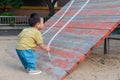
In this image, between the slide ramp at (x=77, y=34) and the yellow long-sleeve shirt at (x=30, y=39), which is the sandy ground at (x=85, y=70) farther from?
the yellow long-sleeve shirt at (x=30, y=39)

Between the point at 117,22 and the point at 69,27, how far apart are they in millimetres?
1653

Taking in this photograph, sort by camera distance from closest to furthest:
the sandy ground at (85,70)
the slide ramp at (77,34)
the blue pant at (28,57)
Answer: the sandy ground at (85,70)
the slide ramp at (77,34)
the blue pant at (28,57)

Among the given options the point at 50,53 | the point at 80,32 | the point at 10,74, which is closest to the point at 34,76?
the point at 10,74

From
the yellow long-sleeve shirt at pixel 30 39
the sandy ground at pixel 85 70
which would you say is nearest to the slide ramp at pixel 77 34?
the sandy ground at pixel 85 70


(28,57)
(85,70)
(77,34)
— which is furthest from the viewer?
(77,34)

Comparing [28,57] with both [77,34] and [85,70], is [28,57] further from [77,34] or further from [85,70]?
[77,34]

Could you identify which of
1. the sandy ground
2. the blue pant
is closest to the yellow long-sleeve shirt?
the blue pant

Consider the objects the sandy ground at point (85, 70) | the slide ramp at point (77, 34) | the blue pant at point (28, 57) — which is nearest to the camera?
the sandy ground at point (85, 70)

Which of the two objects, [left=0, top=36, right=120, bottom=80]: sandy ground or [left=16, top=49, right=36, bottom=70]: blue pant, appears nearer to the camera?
[left=0, top=36, right=120, bottom=80]: sandy ground

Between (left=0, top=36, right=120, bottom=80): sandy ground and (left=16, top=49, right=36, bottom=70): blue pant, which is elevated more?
(left=16, top=49, right=36, bottom=70): blue pant

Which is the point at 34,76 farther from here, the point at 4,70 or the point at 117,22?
the point at 117,22

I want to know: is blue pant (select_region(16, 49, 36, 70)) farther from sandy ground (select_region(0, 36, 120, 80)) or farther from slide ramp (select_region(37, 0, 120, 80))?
slide ramp (select_region(37, 0, 120, 80))

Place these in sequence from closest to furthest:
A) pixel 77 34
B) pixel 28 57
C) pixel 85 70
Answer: pixel 28 57
pixel 85 70
pixel 77 34

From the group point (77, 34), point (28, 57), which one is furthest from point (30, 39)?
point (77, 34)
